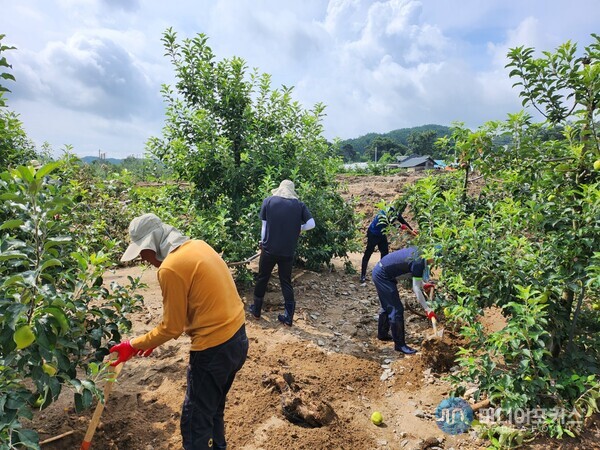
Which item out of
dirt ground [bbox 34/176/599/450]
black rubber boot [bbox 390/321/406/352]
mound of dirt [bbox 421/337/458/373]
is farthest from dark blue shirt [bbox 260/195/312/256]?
mound of dirt [bbox 421/337/458/373]

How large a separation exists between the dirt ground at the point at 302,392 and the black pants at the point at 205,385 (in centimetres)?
58

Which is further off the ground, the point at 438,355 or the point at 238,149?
the point at 238,149

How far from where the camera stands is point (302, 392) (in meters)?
3.63

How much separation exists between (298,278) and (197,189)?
2365mm

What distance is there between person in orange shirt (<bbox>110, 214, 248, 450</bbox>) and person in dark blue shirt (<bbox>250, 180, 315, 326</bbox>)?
2459 millimetres

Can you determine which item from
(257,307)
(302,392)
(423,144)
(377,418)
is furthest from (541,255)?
(423,144)

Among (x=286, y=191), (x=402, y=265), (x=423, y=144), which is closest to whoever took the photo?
(x=402, y=265)

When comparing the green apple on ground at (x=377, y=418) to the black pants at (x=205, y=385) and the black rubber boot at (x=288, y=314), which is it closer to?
the black pants at (x=205, y=385)

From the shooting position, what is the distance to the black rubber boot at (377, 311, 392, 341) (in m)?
5.18

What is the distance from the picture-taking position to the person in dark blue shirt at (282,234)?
5145mm

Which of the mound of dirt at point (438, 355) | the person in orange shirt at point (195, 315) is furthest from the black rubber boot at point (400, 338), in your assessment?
the person in orange shirt at point (195, 315)

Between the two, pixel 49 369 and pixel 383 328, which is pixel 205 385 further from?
pixel 383 328

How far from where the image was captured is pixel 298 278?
7227 mm

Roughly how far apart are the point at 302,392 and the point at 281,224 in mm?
2156
